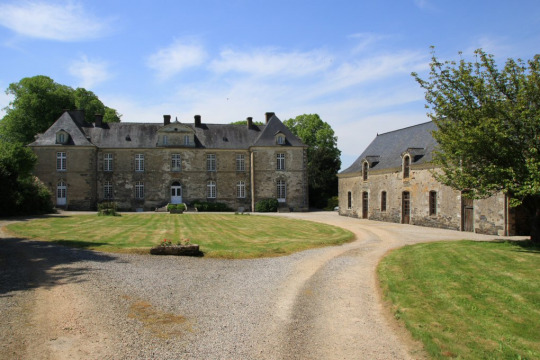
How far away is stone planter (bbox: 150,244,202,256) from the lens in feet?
37.6

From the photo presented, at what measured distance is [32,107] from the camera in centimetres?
4081

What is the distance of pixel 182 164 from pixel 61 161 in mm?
10382

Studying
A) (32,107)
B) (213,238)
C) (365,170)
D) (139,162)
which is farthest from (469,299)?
(32,107)

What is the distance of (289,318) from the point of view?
21.3ft

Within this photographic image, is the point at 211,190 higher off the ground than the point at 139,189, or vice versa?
the point at 139,189

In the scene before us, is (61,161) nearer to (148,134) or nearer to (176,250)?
(148,134)

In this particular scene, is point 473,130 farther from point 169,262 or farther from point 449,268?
point 169,262

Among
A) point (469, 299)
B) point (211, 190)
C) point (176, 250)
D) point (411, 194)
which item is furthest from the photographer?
point (211, 190)

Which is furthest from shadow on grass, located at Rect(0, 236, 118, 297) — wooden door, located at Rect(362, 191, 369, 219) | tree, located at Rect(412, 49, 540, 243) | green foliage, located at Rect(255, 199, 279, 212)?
green foliage, located at Rect(255, 199, 279, 212)

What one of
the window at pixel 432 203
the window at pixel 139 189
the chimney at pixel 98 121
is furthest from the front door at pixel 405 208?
the chimney at pixel 98 121

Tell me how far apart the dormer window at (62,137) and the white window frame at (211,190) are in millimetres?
13001

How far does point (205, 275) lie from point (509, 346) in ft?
20.4

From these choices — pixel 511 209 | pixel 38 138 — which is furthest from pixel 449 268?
pixel 38 138

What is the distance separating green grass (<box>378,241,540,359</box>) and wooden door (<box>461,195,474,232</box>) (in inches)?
272
